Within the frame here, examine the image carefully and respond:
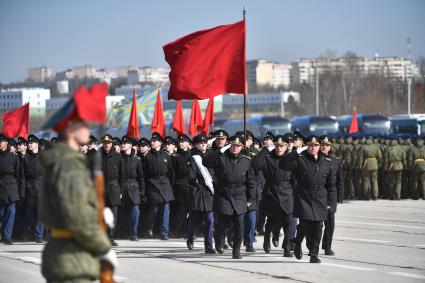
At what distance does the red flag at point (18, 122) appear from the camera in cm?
2434

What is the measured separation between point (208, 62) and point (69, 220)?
1051 centimetres

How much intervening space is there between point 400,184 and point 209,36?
12.8 meters

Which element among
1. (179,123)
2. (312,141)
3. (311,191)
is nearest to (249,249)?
(311,191)

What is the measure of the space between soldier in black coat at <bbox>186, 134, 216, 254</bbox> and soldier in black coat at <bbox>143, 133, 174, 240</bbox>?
2.01 m

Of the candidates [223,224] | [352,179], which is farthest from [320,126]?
[223,224]

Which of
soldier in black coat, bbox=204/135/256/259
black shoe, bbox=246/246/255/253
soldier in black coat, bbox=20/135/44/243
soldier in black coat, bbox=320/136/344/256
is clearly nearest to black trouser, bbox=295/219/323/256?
soldier in black coat, bbox=320/136/344/256

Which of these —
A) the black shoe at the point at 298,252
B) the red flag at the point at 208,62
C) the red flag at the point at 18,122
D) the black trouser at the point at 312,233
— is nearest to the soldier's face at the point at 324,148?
the black trouser at the point at 312,233

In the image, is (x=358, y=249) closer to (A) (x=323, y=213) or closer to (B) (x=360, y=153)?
(A) (x=323, y=213)

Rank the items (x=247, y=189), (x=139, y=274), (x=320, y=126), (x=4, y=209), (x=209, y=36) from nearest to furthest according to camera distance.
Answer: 1. (x=139, y=274)
2. (x=247, y=189)
3. (x=209, y=36)
4. (x=4, y=209)
5. (x=320, y=126)

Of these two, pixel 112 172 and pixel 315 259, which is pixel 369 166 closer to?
pixel 112 172

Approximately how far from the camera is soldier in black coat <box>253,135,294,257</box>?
15703 millimetres

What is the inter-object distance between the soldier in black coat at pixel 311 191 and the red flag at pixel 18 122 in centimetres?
1105

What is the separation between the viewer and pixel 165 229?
62.8 feet

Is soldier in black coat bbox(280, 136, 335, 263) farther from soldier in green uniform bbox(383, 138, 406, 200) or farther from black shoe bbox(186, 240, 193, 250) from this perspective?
soldier in green uniform bbox(383, 138, 406, 200)
